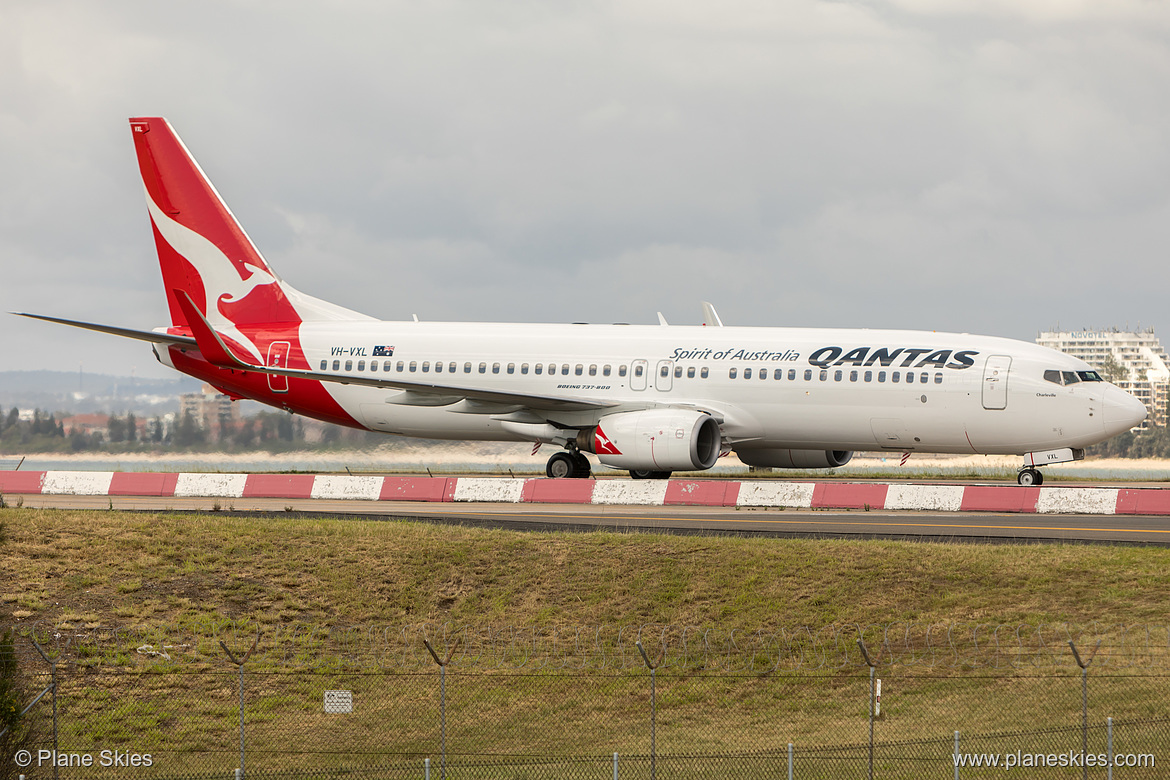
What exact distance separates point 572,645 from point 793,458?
18.1 meters

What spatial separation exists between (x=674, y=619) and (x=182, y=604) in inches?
318

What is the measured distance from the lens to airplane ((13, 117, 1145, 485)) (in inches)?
1239

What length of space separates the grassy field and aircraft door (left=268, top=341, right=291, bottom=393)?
1231 centimetres

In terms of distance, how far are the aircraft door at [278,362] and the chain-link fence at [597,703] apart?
18104 millimetres

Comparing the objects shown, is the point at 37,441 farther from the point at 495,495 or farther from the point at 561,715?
the point at 561,715

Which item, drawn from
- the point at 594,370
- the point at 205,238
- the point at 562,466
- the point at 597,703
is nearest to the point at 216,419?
the point at 205,238

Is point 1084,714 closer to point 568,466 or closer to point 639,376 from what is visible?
point 639,376

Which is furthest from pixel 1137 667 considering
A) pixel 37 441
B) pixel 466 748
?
pixel 37 441

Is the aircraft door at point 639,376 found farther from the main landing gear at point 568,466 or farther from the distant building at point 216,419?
the distant building at point 216,419

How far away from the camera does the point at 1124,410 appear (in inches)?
1196

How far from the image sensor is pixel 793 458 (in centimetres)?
3709

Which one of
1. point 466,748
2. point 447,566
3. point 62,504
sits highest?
point 62,504

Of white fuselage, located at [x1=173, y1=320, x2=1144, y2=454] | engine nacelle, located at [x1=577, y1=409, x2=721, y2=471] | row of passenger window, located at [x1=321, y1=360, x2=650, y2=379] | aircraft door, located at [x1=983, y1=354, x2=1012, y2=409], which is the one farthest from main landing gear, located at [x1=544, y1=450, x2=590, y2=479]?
aircraft door, located at [x1=983, y1=354, x2=1012, y2=409]

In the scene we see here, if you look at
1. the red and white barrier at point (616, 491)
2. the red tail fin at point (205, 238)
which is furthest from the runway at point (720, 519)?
the red tail fin at point (205, 238)
